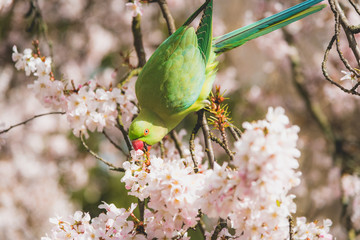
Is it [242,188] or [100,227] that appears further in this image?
[100,227]

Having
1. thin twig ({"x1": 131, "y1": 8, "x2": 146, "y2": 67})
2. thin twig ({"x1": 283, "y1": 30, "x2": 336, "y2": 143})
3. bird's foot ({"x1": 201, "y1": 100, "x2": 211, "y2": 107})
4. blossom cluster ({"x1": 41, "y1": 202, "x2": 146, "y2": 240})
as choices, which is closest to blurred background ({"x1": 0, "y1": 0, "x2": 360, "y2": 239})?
thin twig ({"x1": 283, "y1": 30, "x2": 336, "y2": 143})

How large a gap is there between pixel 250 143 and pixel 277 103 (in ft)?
11.0

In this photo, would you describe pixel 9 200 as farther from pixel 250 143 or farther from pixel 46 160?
pixel 250 143

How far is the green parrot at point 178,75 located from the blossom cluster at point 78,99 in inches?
5.6

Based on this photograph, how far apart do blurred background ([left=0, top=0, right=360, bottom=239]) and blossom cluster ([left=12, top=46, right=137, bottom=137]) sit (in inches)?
69.1

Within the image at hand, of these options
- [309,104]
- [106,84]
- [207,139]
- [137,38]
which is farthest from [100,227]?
[106,84]

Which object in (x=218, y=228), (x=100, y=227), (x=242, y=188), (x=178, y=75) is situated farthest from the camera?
(x=178, y=75)

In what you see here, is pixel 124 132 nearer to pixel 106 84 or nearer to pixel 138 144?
pixel 138 144

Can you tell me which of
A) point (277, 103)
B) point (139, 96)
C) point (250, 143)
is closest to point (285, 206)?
point (250, 143)

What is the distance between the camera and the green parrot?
1401 mm

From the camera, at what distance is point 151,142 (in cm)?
145

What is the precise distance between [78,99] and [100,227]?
0.56 meters

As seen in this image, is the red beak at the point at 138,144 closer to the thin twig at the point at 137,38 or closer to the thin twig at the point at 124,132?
the thin twig at the point at 124,132

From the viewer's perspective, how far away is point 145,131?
55.9 inches
